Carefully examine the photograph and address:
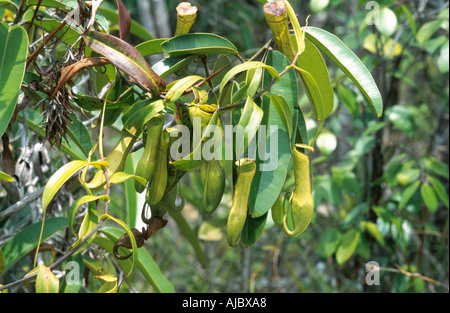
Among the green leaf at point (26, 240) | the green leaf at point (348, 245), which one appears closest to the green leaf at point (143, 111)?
the green leaf at point (26, 240)

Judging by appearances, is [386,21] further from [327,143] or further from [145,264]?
[145,264]

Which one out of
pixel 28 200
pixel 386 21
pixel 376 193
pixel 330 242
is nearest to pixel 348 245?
pixel 330 242

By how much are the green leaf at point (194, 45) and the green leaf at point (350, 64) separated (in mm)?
108

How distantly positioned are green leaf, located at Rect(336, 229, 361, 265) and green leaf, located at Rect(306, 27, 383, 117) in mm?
867

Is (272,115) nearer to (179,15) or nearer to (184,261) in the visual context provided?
(179,15)

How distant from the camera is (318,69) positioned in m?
0.62

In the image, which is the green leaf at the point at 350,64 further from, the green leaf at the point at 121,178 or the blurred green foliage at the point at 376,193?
the blurred green foliage at the point at 376,193

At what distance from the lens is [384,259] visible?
1530 mm

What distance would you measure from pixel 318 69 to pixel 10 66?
1.23 ft

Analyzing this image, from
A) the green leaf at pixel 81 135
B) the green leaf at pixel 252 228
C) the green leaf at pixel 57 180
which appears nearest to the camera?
the green leaf at pixel 57 180

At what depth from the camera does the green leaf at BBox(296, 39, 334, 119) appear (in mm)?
611

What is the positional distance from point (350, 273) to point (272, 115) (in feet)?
4.03

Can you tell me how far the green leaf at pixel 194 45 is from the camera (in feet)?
1.97
